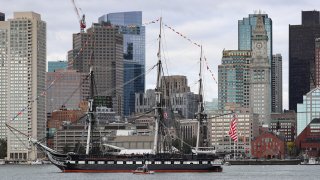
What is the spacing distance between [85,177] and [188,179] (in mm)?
16362

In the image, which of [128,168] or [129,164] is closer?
[128,168]

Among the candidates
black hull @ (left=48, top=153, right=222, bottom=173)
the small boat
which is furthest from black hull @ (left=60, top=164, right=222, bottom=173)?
the small boat

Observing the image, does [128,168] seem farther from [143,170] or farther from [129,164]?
[143,170]

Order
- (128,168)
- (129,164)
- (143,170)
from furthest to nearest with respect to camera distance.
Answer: (129,164) < (128,168) < (143,170)

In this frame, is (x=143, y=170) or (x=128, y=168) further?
(x=128, y=168)

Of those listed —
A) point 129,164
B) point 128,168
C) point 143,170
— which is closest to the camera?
point 143,170

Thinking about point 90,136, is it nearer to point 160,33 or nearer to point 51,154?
point 51,154

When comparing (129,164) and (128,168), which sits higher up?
(129,164)

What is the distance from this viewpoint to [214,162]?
186 meters

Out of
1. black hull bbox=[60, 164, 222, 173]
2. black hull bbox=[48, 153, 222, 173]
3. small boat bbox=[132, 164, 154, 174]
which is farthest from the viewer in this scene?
black hull bbox=[48, 153, 222, 173]

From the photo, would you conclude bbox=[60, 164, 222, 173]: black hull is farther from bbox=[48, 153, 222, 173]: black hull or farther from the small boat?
the small boat

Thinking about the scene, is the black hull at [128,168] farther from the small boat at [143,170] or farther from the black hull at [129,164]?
the small boat at [143,170]

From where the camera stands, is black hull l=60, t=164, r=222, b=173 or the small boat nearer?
the small boat

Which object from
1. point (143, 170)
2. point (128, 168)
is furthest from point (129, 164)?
point (143, 170)
